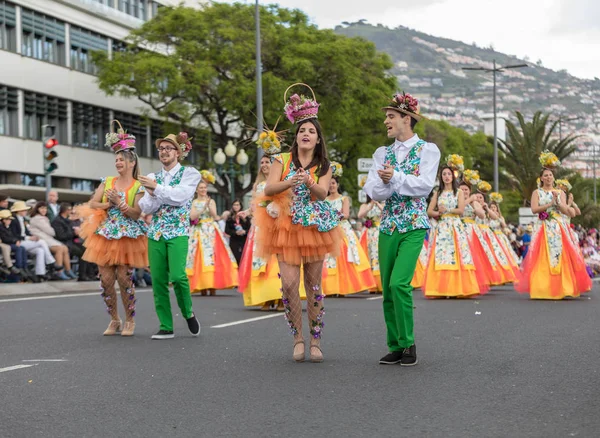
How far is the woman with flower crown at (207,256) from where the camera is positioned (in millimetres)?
20188

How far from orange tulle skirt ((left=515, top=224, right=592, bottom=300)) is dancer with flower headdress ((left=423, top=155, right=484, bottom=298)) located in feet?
3.14

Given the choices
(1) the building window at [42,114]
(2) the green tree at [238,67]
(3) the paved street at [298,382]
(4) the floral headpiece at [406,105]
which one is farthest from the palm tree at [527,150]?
(4) the floral headpiece at [406,105]

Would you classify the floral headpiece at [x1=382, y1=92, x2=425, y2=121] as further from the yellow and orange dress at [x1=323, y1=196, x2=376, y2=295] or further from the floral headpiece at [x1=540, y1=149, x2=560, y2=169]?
the yellow and orange dress at [x1=323, y1=196, x2=376, y2=295]

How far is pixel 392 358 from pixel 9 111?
39.6 m

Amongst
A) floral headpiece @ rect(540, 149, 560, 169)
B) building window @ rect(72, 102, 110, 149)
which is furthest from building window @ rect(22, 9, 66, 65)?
floral headpiece @ rect(540, 149, 560, 169)

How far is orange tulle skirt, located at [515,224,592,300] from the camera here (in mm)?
18203

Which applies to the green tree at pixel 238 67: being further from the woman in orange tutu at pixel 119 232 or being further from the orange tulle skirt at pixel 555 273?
the woman in orange tutu at pixel 119 232

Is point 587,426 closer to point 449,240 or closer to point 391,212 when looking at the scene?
point 391,212

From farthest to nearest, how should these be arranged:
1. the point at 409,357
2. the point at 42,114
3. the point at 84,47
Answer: the point at 84,47, the point at 42,114, the point at 409,357

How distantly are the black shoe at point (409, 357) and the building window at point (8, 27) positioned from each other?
38.7 metres

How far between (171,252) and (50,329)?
210 centimetres

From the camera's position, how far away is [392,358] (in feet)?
28.9

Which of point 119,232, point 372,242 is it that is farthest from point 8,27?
point 119,232

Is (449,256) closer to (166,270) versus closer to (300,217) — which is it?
(166,270)
